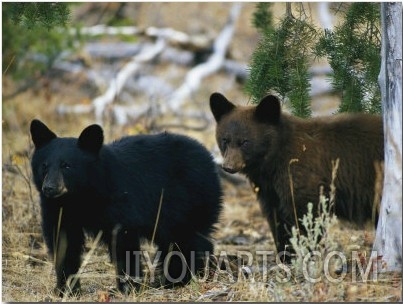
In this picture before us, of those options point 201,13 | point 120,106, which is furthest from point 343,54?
point 201,13

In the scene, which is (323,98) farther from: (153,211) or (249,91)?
(153,211)

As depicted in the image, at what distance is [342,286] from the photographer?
4895mm

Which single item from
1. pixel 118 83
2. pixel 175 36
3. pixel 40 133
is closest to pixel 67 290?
pixel 40 133

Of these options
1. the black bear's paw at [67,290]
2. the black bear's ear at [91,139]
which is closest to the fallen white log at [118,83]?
the black bear's ear at [91,139]

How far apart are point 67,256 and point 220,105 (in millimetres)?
1825

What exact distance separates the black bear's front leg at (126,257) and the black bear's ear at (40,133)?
0.88 meters

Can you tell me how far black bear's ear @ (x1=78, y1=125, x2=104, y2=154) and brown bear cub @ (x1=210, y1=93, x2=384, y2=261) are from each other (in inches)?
41.9

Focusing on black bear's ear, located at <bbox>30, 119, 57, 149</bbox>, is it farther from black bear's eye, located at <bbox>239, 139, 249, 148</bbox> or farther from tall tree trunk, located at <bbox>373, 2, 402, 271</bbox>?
tall tree trunk, located at <bbox>373, 2, 402, 271</bbox>

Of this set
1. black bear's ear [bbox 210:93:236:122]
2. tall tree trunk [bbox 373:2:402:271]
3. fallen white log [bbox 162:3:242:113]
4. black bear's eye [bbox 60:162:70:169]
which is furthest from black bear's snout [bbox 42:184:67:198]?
fallen white log [bbox 162:3:242:113]

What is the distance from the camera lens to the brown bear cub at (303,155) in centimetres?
618

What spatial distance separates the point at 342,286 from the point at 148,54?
9.89 meters

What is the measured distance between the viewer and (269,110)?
6.26 metres

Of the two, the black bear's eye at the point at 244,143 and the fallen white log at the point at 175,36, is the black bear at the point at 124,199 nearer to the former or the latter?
the black bear's eye at the point at 244,143

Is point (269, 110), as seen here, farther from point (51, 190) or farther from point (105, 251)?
point (105, 251)
